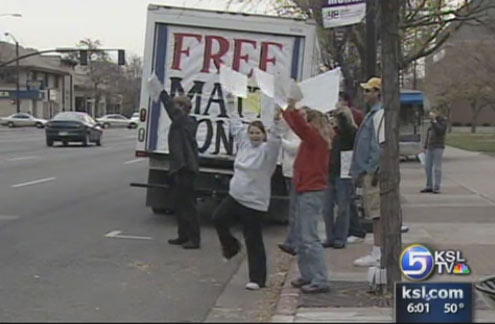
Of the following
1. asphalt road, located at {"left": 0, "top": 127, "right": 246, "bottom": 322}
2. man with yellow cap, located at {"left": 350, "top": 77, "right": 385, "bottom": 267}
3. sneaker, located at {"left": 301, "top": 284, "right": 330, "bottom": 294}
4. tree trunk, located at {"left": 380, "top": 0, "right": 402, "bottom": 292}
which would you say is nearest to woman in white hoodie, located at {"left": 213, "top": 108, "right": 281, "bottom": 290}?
asphalt road, located at {"left": 0, "top": 127, "right": 246, "bottom": 322}

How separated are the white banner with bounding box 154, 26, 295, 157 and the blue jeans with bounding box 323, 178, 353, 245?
196 centimetres

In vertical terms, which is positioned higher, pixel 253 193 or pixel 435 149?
pixel 253 193

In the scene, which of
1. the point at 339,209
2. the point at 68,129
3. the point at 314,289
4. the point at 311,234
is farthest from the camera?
the point at 68,129

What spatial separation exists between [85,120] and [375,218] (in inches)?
1184

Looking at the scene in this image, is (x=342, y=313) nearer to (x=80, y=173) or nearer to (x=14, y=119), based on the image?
(x=80, y=173)

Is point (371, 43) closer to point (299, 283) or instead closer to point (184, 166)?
point (184, 166)

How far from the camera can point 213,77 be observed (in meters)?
12.4

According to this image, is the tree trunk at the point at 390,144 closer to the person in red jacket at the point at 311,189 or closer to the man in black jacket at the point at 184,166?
the person in red jacket at the point at 311,189

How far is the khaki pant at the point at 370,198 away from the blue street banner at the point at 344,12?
2.07 m

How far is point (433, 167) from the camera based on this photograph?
19.0m

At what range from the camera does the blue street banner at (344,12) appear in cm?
1046

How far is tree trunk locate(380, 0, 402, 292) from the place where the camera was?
778 centimetres

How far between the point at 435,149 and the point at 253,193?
11008mm

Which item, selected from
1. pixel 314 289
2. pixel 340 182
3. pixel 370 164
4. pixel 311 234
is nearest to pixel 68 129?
pixel 340 182
